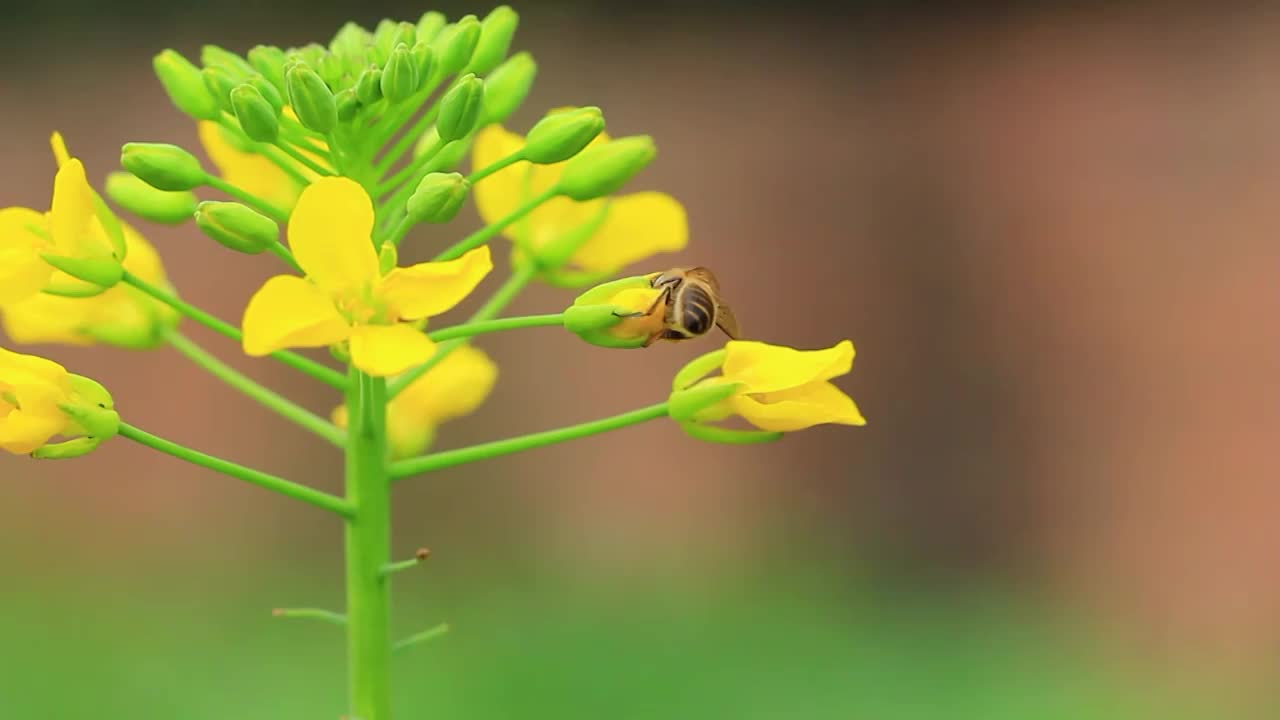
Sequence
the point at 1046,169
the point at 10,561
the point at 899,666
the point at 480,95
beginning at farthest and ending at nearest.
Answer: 1. the point at 1046,169
2. the point at 10,561
3. the point at 899,666
4. the point at 480,95

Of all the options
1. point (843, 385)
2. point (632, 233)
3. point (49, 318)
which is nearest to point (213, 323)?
point (49, 318)

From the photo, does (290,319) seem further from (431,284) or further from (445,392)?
(445,392)

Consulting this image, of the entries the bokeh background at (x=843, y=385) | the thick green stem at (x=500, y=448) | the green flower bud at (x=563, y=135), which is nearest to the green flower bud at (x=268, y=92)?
the green flower bud at (x=563, y=135)

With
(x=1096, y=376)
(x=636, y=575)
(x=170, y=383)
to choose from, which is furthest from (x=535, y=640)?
(x=1096, y=376)

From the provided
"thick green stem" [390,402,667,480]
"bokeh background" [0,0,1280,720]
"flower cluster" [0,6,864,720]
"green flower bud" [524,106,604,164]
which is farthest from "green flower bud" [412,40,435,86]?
"bokeh background" [0,0,1280,720]

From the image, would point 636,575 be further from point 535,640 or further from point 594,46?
point 594,46
